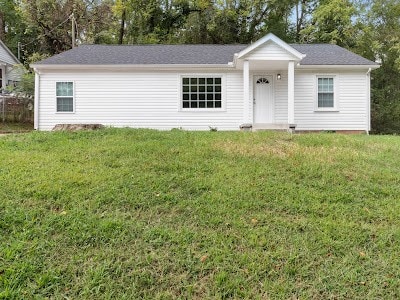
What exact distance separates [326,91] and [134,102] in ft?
24.2

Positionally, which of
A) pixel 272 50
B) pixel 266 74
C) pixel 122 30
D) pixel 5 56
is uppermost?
pixel 122 30

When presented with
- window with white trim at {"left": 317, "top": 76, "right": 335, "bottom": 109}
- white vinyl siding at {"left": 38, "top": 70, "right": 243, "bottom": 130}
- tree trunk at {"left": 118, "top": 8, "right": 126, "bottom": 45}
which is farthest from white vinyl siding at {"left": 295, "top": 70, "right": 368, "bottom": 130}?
tree trunk at {"left": 118, "top": 8, "right": 126, "bottom": 45}

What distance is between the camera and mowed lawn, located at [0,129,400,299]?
9.80 feet

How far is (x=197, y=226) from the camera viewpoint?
382 centimetres

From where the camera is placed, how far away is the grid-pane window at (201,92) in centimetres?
1301

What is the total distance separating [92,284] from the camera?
2.94m

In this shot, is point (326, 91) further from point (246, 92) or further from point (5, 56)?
point (5, 56)

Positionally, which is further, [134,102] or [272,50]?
[134,102]

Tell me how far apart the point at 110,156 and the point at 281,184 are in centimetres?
299

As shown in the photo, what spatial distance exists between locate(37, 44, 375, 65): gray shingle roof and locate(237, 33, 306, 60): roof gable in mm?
1403

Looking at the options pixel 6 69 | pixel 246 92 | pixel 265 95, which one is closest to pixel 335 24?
pixel 265 95

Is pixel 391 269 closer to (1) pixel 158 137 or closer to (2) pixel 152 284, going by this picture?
(2) pixel 152 284

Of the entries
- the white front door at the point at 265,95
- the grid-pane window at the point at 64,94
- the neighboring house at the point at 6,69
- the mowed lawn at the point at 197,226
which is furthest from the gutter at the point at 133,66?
the neighboring house at the point at 6,69

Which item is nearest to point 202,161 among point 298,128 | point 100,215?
point 100,215
